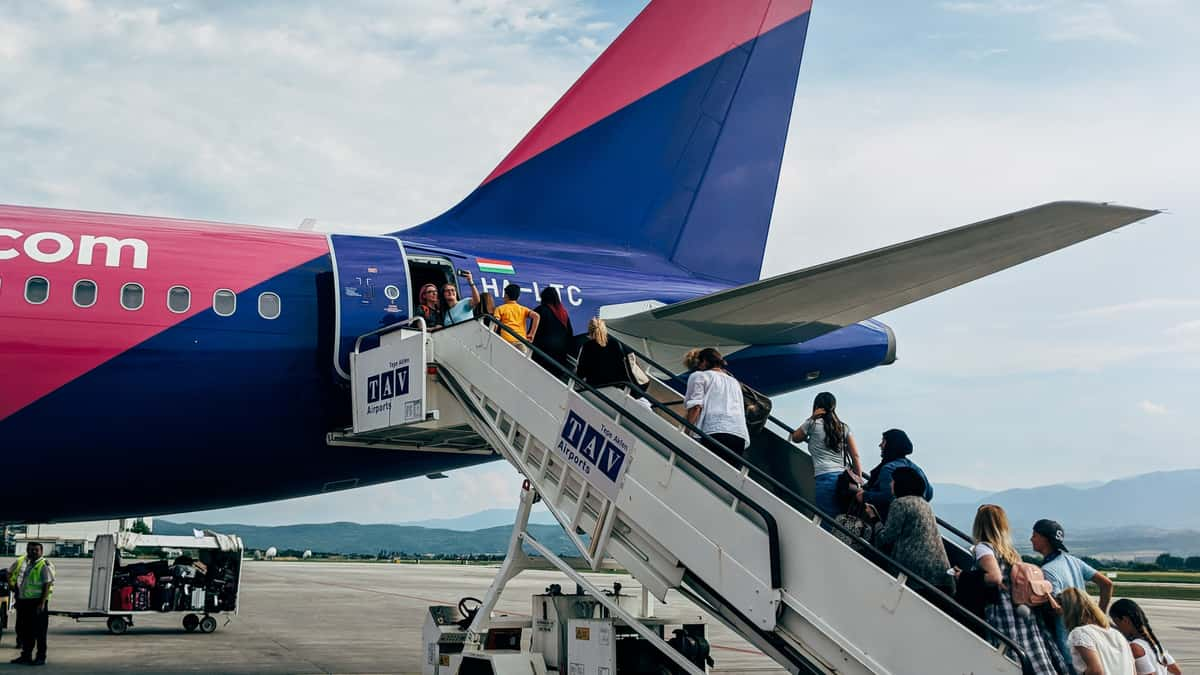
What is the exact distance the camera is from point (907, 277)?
11.4 m

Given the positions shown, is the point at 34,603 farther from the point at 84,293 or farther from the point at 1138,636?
the point at 1138,636

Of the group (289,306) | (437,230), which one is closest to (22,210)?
(289,306)

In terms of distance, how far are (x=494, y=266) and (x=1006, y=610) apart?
8.58 meters

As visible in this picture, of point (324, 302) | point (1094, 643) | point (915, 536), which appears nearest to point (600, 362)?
point (915, 536)

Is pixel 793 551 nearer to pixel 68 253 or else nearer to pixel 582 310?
pixel 582 310

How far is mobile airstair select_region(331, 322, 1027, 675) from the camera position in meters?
6.84

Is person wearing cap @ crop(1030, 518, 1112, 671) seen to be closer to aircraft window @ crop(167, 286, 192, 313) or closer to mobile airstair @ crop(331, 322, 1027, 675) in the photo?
mobile airstair @ crop(331, 322, 1027, 675)

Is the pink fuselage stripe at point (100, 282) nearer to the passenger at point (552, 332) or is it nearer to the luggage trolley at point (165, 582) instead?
the passenger at point (552, 332)

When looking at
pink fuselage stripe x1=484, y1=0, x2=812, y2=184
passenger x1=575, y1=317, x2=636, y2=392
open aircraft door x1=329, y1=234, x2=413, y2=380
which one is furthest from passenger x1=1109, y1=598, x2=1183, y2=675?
pink fuselage stripe x1=484, y1=0, x2=812, y2=184

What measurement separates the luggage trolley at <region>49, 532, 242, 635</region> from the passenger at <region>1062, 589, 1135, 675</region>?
1692 centimetres

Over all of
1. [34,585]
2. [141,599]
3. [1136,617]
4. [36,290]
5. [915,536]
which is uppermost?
[36,290]

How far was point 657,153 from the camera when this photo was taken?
1700 centimetres

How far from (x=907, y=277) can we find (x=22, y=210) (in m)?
9.81

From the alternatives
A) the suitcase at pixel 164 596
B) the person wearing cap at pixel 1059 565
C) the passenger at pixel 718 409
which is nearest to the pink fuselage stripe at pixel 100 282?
the passenger at pixel 718 409
